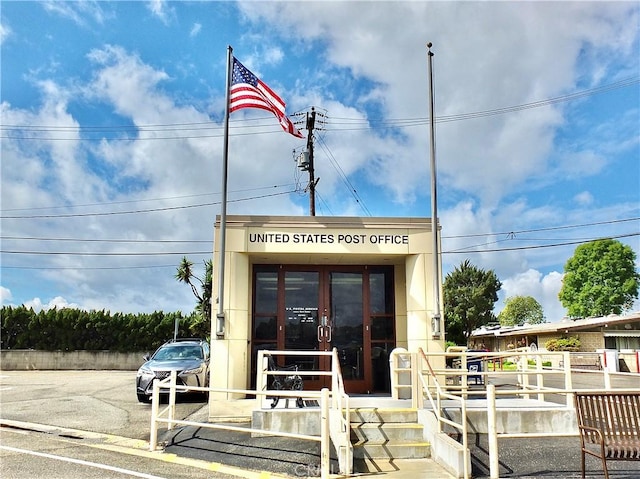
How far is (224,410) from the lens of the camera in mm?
10414

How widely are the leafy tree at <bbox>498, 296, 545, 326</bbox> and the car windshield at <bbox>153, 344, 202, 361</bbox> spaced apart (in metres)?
84.8

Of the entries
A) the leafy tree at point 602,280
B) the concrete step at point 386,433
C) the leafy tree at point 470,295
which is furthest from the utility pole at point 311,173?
the leafy tree at point 602,280

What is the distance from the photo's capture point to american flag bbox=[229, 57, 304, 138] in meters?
12.2

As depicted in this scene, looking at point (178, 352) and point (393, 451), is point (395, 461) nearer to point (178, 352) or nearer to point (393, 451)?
point (393, 451)

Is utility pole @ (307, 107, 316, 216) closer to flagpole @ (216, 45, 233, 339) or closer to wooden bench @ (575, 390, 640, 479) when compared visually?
flagpole @ (216, 45, 233, 339)

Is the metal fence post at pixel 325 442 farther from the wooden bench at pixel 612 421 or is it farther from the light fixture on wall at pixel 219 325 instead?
the light fixture on wall at pixel 219 325

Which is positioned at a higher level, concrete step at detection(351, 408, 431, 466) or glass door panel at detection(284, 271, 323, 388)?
glass door panel at detection(284, 271, 323, 388)

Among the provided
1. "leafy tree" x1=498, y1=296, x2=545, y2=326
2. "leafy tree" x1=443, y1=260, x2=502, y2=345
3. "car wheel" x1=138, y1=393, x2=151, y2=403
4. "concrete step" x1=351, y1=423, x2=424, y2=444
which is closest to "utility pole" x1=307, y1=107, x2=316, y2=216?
"car wheel" x1=138, y1=393, x2=151, y2=403

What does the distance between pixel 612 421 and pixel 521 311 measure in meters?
92.9

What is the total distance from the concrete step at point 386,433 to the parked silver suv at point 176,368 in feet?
20.2

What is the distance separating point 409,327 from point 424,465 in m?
3.98

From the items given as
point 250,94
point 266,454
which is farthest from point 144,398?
point 250,94

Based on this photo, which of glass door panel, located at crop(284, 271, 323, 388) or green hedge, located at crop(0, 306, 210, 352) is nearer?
glass door panel, located at crop(284, 271, 323, 388)

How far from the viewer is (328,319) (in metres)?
12.1
